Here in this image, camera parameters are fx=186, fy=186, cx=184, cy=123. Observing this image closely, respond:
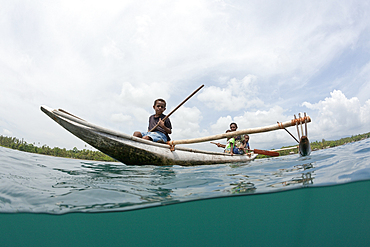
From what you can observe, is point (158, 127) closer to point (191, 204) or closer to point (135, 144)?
point (135, 144)

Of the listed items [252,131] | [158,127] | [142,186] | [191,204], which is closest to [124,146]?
[142,186]

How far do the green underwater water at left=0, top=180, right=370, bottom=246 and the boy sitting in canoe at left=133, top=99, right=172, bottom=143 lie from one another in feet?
6.58

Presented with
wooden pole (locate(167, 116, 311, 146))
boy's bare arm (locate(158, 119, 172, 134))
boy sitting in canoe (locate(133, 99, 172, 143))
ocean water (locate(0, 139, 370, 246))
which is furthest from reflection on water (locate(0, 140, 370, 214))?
boy's bare arm (locate(158, 119, 172, 134))

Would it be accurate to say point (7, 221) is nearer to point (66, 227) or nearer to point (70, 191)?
point (66, 227)

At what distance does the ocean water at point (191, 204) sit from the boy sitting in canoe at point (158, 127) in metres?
0.96

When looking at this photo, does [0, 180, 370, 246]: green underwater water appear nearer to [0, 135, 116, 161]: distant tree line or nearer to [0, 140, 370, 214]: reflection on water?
[0, 140, 370, 214]: reflection on water

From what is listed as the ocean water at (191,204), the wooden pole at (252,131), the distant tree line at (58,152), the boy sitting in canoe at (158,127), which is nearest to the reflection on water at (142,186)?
the ocean water at (191,204)

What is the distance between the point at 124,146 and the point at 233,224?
482 centimetres

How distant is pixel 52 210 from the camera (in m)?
3.45

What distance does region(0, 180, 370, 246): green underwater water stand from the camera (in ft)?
15.1

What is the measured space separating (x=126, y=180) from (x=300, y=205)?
5.08m

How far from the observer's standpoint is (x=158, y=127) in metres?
5.68

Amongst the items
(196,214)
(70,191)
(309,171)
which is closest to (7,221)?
(70,191)

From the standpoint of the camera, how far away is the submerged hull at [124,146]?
13.6 ft
